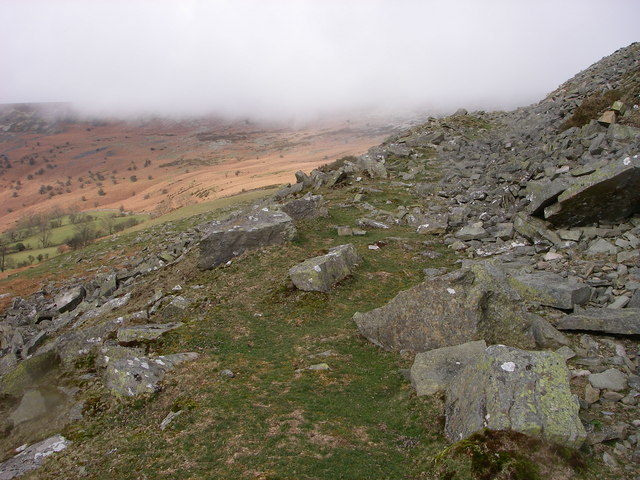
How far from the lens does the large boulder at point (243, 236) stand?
2034cm

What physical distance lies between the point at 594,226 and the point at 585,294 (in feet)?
18.6

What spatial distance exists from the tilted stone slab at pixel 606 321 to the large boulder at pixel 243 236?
45.4 ft

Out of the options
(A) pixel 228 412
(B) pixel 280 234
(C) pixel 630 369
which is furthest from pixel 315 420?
(B) pixel 280 234

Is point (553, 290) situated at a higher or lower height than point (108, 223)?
higher

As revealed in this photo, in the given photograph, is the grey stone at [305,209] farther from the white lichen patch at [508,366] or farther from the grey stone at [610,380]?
the white lichen patch at [508,366]

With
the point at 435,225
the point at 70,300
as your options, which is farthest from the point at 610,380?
the point at 70,300

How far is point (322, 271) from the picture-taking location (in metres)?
17.2

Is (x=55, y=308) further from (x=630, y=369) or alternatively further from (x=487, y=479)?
(x=630, y=369)

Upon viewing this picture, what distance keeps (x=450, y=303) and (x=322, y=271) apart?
6.41 meters

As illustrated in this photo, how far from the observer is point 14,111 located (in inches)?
7023

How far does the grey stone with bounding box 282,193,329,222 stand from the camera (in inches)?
1032

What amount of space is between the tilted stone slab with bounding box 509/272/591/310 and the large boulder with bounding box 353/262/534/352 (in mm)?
1849

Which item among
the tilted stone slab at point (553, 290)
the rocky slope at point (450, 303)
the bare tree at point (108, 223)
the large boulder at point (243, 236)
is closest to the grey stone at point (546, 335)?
the rocky slope at point (450, 303)

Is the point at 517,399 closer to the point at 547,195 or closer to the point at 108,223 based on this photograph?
the point at 547,195
